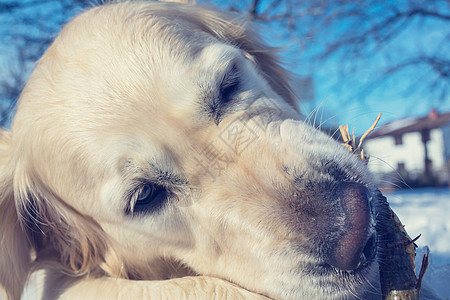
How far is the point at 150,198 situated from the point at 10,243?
1013 millimetres

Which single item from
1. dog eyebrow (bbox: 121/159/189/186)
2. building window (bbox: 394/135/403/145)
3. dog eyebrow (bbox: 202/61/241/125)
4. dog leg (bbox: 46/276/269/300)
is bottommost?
building window (bbox: 394/135/403/145)

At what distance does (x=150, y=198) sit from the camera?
1.75m

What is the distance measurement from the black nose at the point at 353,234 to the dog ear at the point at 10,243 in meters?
1.70

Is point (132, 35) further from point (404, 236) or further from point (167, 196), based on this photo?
point (404, 236)

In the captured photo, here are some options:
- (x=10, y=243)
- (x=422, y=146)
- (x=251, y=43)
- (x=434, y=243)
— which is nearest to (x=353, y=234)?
(x=251, y=43)

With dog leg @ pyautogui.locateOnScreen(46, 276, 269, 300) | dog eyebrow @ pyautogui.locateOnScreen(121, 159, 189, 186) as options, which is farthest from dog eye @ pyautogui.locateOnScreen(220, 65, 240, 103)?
dog leg @ pyautogui.locateOnScreen(46, 276, 269, 300)

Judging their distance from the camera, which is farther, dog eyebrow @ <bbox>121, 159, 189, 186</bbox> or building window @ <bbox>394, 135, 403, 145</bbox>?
building window @ <bbox>394, 135, 403, 145</bbox>

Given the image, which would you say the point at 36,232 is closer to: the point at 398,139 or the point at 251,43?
the point at 251,43

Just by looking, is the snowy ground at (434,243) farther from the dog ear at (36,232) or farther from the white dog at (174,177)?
the dog ear at (36,232)

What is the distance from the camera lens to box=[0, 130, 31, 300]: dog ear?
2.08 m

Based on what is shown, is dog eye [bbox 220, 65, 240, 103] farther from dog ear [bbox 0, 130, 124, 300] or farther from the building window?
the building window

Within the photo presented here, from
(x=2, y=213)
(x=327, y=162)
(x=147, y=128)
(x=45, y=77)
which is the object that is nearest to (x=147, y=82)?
(x=147, y=128)

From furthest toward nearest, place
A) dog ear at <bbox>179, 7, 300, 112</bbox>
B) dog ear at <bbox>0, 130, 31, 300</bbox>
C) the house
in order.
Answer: the house → dog ear at <bbox>179, 7, 300, 112</bbox> → dog ear at <bbox>0, 130, 31, 300</bbox>

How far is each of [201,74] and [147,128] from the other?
1.22ft
